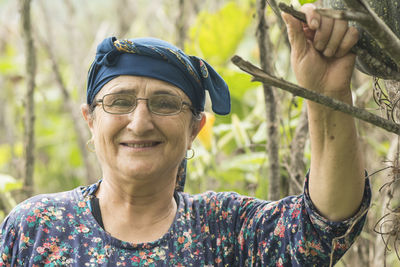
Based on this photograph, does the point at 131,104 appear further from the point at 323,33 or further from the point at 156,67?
the point at 323,33

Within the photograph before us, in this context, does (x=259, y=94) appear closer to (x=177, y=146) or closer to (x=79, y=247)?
(x=177, y=146)

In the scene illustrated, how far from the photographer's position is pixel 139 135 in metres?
1.38

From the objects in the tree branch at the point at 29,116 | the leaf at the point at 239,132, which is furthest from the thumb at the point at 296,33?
the tree branch at the point at 29,116

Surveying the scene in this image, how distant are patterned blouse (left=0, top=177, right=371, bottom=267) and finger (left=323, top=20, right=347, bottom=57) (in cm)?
43

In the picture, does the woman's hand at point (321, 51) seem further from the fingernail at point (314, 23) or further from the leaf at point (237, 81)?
the leaf at point (237, 81)

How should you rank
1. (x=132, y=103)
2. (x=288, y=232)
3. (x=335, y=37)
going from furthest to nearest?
(x=132, y=103)
(x=288, y=232)
(x=335, y=37)

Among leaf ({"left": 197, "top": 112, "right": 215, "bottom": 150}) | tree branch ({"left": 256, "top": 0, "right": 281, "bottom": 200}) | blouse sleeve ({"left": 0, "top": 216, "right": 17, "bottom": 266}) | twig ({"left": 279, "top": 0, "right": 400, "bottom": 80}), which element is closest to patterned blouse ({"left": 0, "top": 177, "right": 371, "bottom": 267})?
blouse sleeve ({"left": 0, "top": 216, "right": 17, "bottom": 266})

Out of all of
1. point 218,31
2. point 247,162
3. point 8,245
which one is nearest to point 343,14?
point 8,245

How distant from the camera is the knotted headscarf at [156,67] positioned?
1418mm

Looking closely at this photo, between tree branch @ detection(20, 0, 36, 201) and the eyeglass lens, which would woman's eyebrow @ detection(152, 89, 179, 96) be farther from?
tree branch @ detection(20, 0, 36, 201)

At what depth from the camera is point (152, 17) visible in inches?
170

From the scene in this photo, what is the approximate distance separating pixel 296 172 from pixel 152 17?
2753 mm

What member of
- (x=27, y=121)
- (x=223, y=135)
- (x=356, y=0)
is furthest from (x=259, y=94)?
(x=356, y=0)

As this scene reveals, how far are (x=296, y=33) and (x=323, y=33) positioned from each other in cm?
5
